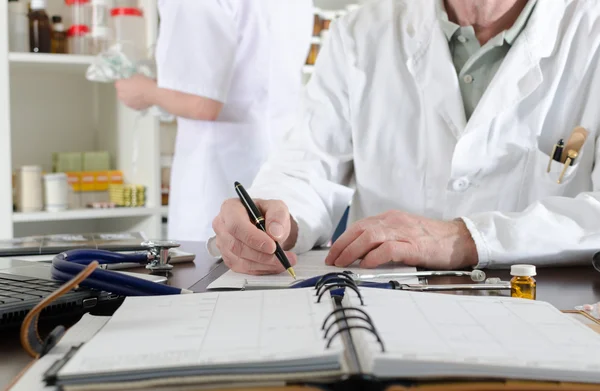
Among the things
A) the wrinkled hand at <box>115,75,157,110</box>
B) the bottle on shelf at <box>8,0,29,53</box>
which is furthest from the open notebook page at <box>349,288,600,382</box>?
the bottle on shelf at <box>8,0,29,53</box>

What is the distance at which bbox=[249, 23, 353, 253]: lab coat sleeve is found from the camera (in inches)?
46.3

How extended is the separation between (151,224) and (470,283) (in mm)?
1748

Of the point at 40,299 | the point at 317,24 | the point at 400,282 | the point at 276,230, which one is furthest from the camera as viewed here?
the point at 317,24

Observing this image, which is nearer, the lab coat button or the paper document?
the paper document

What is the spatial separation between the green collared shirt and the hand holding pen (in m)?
0.49

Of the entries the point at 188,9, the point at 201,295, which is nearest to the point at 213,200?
the point at 188,9

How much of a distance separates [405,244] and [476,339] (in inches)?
17.7

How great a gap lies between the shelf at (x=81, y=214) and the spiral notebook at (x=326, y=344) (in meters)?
1.79

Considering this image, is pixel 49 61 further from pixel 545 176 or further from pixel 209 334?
pixel 209 334

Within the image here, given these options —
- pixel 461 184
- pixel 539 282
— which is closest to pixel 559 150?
pixel 461 184

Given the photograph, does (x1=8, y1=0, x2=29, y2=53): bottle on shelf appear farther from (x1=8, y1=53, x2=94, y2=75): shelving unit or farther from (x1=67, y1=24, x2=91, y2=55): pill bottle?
(x1=67, y1=24, x2=91, y2=55): pill bottle

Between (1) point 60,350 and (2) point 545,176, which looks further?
(2) point 545,176

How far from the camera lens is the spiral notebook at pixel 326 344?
41 cm

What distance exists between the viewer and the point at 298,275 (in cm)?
85
